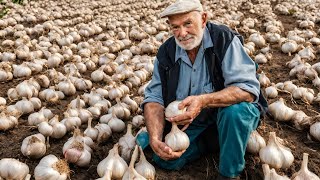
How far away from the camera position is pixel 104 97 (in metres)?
4.67

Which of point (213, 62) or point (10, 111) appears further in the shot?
point (10, 111)

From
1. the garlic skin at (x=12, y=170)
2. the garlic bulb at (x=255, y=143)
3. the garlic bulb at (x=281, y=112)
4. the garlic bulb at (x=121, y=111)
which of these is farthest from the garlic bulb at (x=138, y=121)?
the garlic bulb at (x=281, y=112)

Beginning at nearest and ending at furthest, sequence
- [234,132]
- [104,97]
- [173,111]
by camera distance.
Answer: [234,132] < [173,111] < [104,97]

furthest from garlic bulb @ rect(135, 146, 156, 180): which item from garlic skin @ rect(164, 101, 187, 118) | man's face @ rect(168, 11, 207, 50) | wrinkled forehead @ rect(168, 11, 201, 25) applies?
wrinkled forehead @ rect(168, 11, 201, 25)

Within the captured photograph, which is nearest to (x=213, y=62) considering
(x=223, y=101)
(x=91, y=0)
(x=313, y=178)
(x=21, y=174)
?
→ (x=223, y=101)

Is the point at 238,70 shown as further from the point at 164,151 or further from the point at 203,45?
the point at 164,151

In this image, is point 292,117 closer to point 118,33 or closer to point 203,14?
point 203,14

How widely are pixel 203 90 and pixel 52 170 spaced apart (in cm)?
135

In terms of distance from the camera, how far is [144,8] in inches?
439

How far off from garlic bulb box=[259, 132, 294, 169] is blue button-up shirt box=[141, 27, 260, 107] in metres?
0.40

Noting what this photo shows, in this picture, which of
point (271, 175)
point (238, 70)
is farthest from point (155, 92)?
point (271, 175)

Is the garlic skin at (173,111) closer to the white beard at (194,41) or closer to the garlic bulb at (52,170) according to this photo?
the white beard at (194,41)

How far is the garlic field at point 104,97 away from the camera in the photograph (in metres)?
3.13

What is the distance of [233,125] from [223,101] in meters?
0.20
